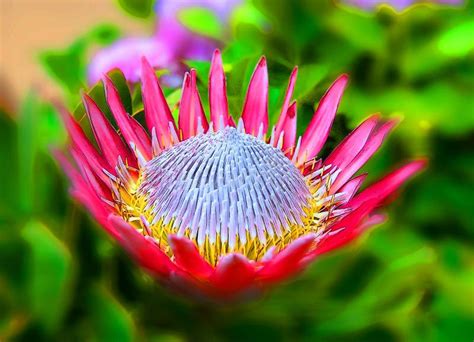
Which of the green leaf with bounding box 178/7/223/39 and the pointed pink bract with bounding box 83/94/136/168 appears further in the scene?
the green leaf with bounding box 178/7/223/39

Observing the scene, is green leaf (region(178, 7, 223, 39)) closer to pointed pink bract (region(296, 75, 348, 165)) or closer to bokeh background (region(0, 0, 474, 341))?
bokeh background (region(0, 0, 474, 341))

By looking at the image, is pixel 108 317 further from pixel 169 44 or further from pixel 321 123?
pixel 169 44

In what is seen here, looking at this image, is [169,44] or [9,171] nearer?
[9,171]

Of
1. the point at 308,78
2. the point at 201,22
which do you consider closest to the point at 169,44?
the point at 201,22

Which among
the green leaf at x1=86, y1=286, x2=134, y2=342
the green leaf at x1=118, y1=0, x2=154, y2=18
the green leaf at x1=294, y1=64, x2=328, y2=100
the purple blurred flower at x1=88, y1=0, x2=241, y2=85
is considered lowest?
the green leaf at x1=86, y1=286, x2=134, y2=342

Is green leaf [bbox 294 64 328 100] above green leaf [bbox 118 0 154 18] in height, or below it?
below

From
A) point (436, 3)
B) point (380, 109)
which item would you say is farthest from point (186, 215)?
point (436, 3)

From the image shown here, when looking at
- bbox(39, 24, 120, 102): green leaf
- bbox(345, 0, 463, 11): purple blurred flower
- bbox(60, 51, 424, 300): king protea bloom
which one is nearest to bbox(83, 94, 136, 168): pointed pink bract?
bbox(60, 51, 424, 300): king protea bloom
